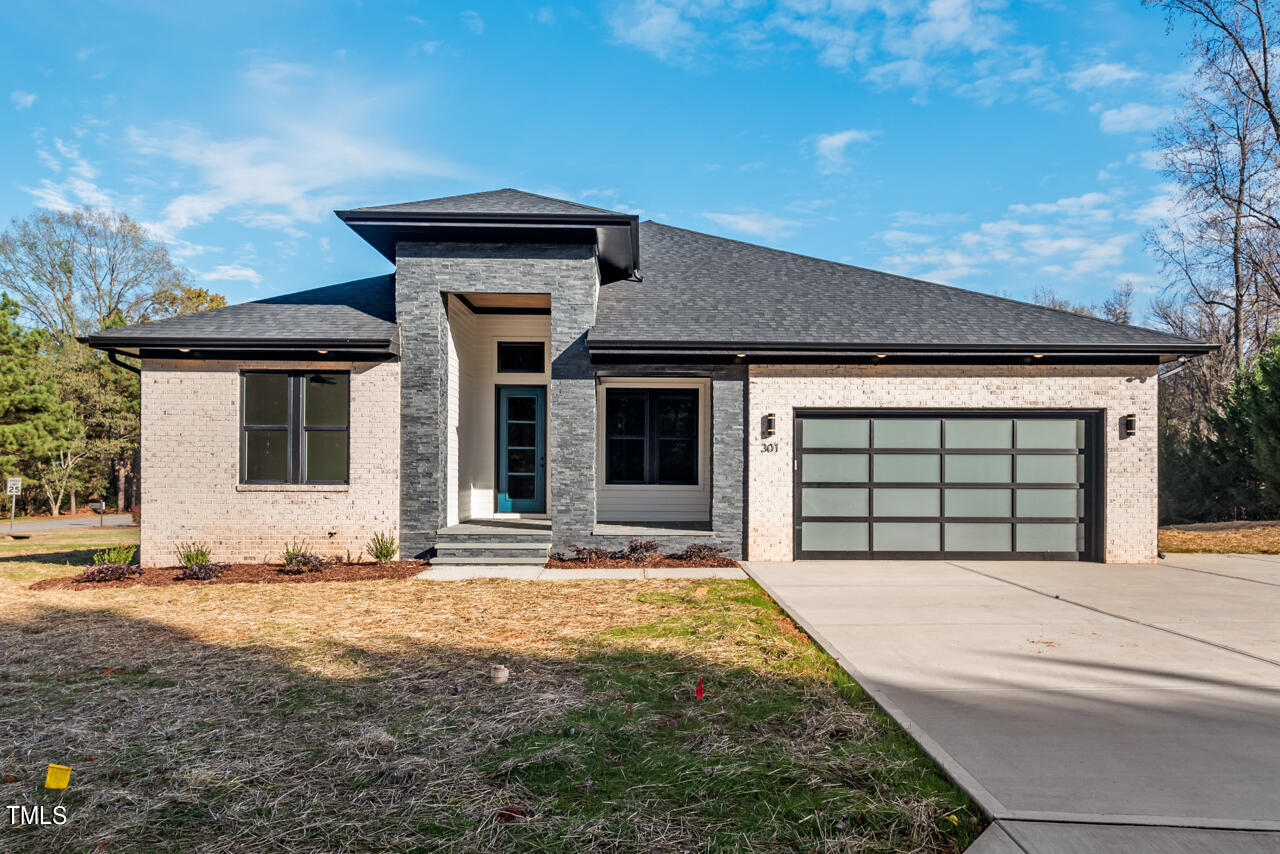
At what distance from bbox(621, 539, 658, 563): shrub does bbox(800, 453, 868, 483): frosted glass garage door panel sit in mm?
2696

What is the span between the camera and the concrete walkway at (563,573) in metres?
9.05

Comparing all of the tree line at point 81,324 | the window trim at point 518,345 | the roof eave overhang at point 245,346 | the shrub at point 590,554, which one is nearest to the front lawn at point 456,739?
the shrub at point 590,554

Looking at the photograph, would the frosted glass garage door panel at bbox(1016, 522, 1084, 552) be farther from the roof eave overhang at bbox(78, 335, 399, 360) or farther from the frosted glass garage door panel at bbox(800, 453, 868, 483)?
the roof eave overhang at bbox(78, 335, 399, 360)

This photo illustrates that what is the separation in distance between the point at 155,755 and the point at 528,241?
27.3ft

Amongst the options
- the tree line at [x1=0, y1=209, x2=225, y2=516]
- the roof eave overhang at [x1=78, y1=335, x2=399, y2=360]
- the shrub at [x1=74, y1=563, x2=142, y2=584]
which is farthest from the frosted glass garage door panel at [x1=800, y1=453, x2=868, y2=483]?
the tree line at [x1=0, y1=209, x2=225, y2=516]

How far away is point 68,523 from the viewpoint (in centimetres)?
2431

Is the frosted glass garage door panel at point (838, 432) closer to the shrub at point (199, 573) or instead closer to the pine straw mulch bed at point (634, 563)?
the pine straw mulch bed at point (634, 563)

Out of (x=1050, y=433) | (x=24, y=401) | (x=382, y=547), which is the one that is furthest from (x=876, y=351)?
(x=24, y=401)

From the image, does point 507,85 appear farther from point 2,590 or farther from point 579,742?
point 579,742

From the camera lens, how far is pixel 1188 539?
1361cm

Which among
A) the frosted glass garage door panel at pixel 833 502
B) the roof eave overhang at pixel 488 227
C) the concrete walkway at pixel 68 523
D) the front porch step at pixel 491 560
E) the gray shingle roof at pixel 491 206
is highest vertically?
the gray shingle roof at pixel 491 206

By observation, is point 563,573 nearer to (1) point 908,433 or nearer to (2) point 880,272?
(1) point 908,433

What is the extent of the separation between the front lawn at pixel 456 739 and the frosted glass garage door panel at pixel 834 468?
14.5ft

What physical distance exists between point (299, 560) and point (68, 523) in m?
21.9
